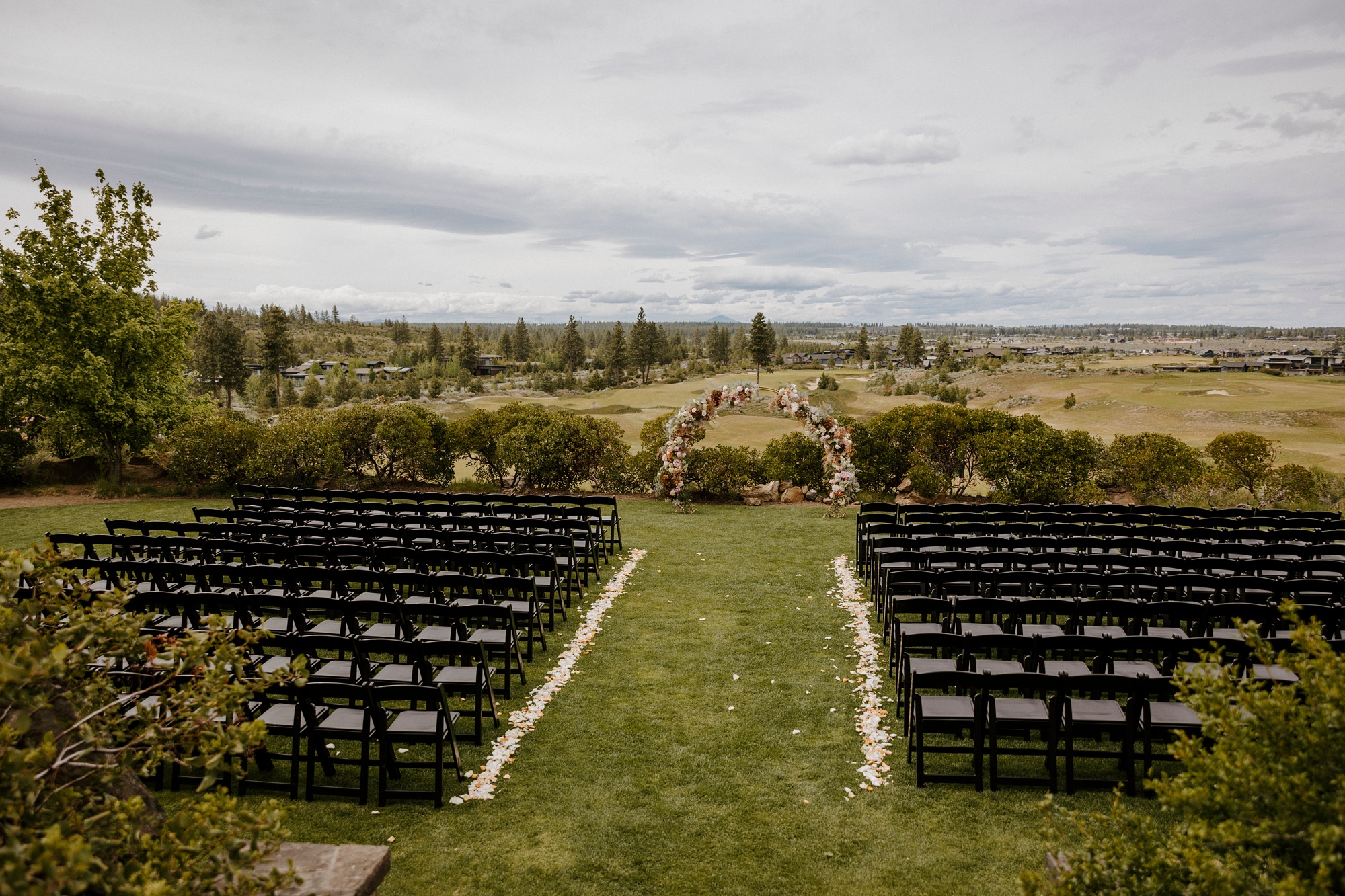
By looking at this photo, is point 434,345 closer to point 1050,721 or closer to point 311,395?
point 311,395

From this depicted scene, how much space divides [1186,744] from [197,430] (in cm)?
2037

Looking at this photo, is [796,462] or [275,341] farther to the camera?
[275,341]

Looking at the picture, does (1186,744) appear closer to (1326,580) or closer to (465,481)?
(1326,580)

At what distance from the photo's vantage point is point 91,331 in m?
17.6

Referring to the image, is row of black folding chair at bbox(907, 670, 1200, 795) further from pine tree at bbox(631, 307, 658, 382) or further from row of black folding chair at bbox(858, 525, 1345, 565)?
pine tree at bbox(631, 307, 658, 382)

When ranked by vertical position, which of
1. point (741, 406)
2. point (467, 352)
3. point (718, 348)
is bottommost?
point (741, 406)

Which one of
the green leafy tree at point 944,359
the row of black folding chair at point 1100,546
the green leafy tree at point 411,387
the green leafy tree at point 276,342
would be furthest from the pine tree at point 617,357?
the row of black folding chair at point 1100,546

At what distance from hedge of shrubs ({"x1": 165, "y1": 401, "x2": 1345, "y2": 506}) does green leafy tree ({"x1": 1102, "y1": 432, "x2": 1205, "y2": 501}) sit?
3 centimetres

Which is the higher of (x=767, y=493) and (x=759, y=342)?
(x=759, y=342)

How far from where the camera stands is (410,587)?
8508 mm

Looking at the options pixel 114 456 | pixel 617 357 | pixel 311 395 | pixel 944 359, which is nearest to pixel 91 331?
pixel 114 456

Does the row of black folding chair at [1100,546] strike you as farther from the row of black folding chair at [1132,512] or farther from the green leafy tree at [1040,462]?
the green leafy tree at [1040,462]

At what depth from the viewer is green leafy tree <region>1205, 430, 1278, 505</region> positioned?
16125 mm

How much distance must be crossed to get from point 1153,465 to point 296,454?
2030 centimetres
